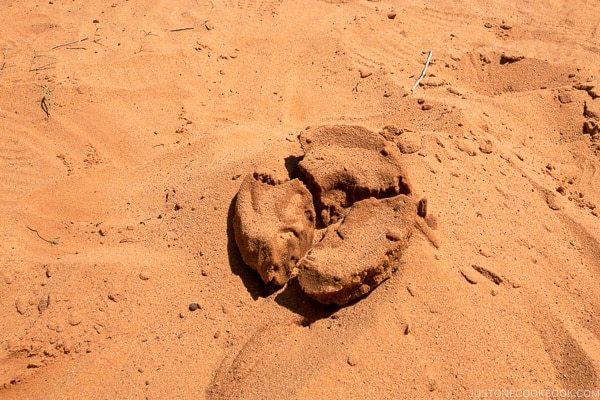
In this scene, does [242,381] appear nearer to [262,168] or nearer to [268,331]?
[268,331]

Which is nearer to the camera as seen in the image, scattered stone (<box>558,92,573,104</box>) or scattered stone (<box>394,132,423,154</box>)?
scattered stone (<box>394,132,423,154</box>)

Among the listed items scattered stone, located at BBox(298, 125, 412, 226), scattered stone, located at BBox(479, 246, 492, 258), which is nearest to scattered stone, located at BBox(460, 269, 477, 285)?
scattered stone, located at BBox(479, 246, 492, 258)

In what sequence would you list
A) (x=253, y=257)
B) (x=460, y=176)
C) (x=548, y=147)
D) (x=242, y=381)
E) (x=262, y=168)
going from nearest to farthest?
(x=242, y=381) → (x=253, y=257) → (x=262, y=168) → (x=460, y=176) → (x=548, y=147)

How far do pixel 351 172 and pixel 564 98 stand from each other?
2509 millimetres

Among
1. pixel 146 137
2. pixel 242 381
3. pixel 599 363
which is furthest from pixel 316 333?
pixel 146 137

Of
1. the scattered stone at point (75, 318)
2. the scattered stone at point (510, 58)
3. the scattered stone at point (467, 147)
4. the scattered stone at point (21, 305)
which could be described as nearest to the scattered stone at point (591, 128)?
the scattered stone at point (510, 58)

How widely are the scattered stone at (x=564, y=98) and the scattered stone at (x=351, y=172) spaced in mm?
2204

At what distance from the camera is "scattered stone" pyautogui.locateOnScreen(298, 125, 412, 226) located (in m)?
2.48

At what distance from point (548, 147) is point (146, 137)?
10.3 ft

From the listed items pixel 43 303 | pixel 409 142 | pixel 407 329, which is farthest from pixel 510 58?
pixel 43 303

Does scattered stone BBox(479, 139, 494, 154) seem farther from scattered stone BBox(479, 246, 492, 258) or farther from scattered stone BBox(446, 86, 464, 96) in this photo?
scattered stone BBox(479, 246, 492, 258)

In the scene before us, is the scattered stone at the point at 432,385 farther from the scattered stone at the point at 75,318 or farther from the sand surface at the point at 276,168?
the scattered stone at the point at 75,318

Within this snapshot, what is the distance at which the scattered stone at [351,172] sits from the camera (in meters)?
2.48

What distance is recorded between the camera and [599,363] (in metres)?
2.25
